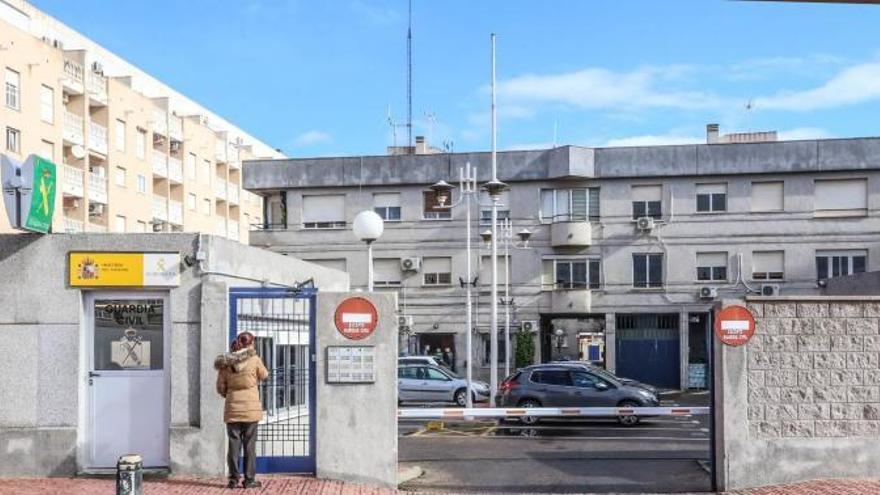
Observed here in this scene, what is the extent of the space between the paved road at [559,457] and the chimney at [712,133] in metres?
24.5

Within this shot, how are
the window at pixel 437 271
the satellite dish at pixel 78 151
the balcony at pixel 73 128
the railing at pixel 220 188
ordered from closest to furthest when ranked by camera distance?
the window at pixel 437 271, the balcony at pixel 73 128, the satellite dish at pixel 78 151, the railing at pixel 220 188

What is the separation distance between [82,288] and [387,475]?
4155mm

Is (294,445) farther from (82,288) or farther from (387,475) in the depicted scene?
(82,288)

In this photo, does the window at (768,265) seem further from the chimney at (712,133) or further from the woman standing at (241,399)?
the woman standing at (241,399)

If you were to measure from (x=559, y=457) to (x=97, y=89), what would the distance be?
42.3m

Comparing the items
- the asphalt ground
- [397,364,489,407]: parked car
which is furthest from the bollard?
[397,364,489,407]: parked car

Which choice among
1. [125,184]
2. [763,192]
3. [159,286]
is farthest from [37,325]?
[125,184]

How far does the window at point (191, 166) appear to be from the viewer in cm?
6216

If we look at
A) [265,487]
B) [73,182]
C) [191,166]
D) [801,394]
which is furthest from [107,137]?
[801,394]

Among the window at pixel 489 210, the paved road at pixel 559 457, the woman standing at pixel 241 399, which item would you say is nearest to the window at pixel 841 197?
the window at pixel 489 210

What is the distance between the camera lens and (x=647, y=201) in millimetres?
40156

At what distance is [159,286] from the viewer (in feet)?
37.0

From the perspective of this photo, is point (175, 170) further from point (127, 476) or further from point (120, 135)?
point (127, 476)

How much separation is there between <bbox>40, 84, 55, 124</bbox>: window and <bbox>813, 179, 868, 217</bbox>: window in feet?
114
